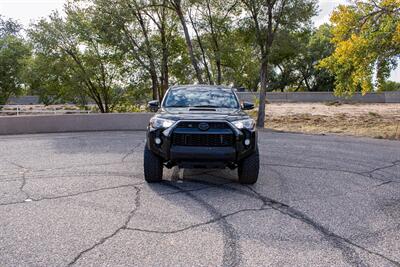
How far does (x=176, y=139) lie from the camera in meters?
5.33

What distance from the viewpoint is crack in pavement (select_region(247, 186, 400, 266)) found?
10.8ft

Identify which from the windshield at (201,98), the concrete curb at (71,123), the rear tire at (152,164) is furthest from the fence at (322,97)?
the rear tire at (152,164)

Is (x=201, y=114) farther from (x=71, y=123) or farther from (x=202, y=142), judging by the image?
(x=71, y=123)

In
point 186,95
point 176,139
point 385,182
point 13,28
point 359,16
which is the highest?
point 13,28

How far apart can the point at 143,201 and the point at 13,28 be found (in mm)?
55360

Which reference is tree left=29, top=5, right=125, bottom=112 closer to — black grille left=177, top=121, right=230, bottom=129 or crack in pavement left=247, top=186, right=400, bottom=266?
black grille left=177, top=121, right=230, bottom=129

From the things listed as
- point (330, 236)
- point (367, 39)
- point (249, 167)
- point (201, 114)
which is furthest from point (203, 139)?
point (367, 39)

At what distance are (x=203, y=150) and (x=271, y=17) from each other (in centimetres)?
1263

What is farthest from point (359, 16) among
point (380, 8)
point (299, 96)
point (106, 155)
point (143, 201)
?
point (299, 96)

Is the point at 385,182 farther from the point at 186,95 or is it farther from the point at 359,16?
the point at 359,16

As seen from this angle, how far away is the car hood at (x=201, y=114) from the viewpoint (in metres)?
5.43

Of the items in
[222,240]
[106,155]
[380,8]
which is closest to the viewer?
[222,240]

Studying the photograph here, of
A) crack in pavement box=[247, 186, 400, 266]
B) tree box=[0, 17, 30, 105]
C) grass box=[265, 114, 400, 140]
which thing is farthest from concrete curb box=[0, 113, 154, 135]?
tree box=[0, 17, 30, 105]

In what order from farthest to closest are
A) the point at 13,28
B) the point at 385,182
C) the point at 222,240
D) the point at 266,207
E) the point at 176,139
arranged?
the point at 13,28, the point at 385,182, the point at 176,139, the point at 266,207, the point at 222,240
